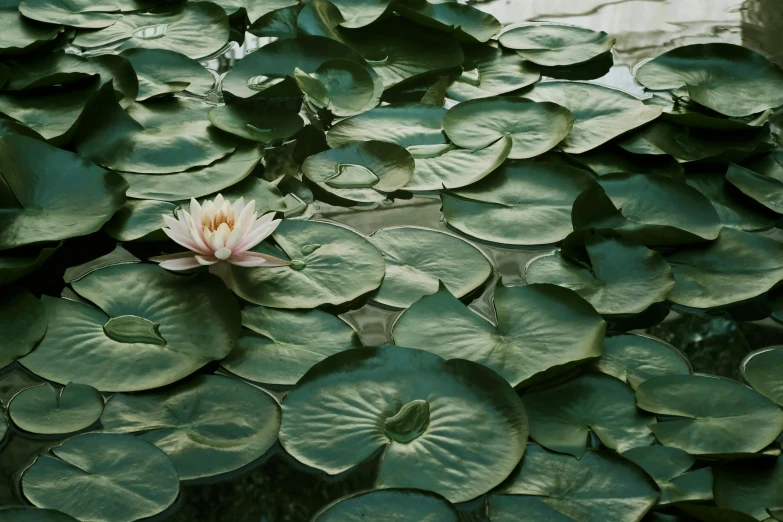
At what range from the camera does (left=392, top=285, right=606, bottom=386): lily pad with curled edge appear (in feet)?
4.75

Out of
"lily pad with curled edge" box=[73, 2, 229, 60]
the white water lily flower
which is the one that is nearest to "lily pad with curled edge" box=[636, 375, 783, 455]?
the white water lily flower

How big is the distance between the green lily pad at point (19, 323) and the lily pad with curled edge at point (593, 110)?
1186 millimetres

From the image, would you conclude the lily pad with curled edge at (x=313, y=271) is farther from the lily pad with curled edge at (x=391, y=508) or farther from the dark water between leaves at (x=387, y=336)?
the lily pad with curled edge at (x=391, y=508)

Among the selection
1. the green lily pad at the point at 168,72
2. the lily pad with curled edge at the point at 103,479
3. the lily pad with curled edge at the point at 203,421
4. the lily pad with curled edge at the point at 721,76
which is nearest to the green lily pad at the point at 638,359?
the lily pad with curled edge at the point at 203,421

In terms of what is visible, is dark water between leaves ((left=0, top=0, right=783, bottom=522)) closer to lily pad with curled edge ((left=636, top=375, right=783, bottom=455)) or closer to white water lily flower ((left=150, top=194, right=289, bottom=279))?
lily pad with curled edge ((left=636, top=375, right=783, bottom=455))

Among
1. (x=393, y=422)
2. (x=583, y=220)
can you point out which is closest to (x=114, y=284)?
(x=393, y=422)

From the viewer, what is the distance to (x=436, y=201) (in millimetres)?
1903

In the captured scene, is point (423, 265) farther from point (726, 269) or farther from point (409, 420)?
point (726, 269)

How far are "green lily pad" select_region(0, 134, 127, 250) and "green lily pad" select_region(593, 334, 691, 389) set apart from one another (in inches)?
37.7

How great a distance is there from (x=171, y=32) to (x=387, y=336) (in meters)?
1.38

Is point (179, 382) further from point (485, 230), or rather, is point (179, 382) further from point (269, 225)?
point (485, 230)

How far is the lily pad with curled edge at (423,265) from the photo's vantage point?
1620mm

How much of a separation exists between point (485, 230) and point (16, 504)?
0.99 meters

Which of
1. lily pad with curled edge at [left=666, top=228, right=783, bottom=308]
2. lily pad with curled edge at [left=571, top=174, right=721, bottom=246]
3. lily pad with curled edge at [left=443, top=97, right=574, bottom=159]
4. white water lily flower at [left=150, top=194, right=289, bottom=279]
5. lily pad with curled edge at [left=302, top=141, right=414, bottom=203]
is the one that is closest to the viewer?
white water lily flower at [left=150, top=194, right=289, bottom=279]
